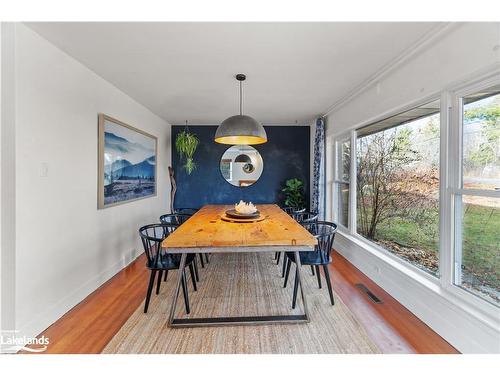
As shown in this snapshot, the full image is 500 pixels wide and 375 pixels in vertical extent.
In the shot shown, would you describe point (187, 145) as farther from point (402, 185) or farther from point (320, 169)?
point (402, 185)

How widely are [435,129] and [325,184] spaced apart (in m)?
2.51

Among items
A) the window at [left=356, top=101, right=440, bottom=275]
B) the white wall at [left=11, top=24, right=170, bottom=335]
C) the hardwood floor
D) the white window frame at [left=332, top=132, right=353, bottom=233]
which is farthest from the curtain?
the white wall at [left=11, top=24, right=170, bottom=335]

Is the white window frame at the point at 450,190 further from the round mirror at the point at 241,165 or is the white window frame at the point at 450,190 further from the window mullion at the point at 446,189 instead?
the round mirror at the point at 241,165

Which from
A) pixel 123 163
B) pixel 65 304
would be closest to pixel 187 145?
pixel 123 163

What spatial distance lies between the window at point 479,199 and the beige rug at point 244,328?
3.07ft

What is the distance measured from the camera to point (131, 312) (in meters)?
2.28

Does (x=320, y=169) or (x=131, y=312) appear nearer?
(x=131, y=312)

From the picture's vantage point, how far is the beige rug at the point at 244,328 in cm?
181

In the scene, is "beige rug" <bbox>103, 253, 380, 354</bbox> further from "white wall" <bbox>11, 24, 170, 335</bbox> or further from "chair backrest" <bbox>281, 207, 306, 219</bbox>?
"chair backrest" <bbox>281, 207, 306, 219</bbox>

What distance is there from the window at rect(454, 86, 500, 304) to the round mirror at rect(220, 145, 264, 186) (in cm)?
392

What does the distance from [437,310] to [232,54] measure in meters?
2.83

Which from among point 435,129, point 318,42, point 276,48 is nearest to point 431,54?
point 435,129

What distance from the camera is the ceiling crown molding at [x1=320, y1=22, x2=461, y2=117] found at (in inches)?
71.0

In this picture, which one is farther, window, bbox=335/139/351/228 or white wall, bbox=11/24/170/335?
window, bbox=335/139/351/228
